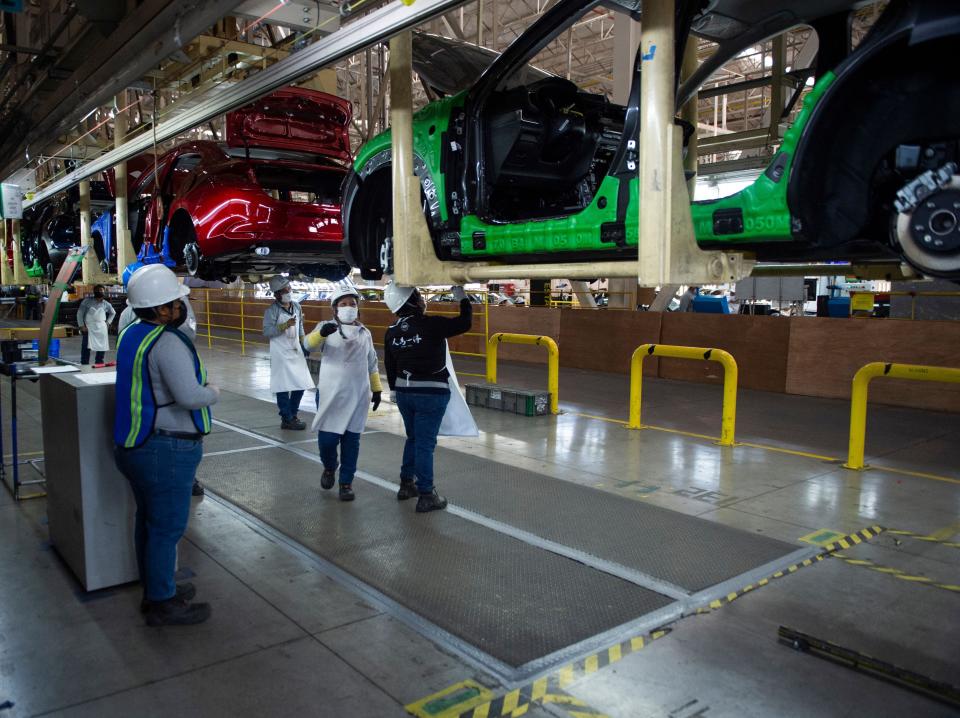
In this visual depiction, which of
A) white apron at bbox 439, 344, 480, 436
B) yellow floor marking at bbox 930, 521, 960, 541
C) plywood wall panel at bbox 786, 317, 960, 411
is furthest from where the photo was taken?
plywood wall panel at bbox 786, 317, 960, 411

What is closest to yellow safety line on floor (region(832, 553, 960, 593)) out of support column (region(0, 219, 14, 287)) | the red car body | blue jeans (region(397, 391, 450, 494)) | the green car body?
the green car body

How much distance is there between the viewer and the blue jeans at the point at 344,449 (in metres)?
5.25

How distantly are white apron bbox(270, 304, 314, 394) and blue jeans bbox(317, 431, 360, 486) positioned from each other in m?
2.20

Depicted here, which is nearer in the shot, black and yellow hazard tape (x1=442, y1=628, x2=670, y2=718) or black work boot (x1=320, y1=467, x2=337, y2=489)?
black and yellow hazard tape (x1=442, y1=628, x2=670, y2=718)

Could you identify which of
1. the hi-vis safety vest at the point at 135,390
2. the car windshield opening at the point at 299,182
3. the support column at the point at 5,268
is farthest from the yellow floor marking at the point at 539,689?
the support column at the point at 5,268

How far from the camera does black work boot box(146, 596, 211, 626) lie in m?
3.35

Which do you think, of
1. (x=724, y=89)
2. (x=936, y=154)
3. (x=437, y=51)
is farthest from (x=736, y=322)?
(x=936, y=154)

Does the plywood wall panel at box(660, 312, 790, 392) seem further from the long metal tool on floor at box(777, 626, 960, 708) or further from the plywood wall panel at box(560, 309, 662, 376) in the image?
the long metal tool on floor at box(777, 626, 960, 708)

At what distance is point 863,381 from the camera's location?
612 centimetres

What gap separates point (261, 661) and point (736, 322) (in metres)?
9.38

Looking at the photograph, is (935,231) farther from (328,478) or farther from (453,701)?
(328,478)

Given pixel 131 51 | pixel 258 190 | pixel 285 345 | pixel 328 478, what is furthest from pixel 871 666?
pixel 285 345

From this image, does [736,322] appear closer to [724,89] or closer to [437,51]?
[724,89]

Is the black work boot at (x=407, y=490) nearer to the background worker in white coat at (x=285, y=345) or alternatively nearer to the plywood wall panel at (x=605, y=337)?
the background worker in white coat at (x=285, y=345)
